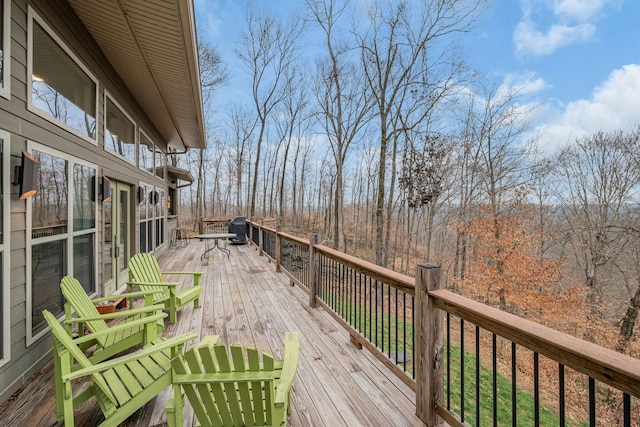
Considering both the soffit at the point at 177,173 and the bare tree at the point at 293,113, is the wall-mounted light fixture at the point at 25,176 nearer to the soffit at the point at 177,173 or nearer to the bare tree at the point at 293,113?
the soffit at the point at 177,173

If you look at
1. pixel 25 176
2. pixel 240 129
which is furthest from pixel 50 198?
pixel 240 129

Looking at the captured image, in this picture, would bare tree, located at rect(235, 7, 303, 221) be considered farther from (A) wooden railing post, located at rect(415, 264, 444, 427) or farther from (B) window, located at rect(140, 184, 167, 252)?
(A) wooden railing post, located at rect(415, 264, 444, 427)

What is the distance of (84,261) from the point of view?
11.4ft

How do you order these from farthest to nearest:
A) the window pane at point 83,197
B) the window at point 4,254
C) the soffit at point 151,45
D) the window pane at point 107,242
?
1. the window pane at point 107,242
2. the window pane at point 83,197
3. the soffit at point 151,45
4. the window at point 4,254

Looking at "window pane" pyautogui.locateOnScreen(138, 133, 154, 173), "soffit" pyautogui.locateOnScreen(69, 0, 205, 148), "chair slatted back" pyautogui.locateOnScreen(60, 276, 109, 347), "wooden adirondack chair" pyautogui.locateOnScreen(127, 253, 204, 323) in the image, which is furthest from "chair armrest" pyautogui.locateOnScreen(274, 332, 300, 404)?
"window pane" pyautogui.locateOnScreen(138, 133, 154, 173)

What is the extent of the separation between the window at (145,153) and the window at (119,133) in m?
0.55

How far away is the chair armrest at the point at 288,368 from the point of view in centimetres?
144

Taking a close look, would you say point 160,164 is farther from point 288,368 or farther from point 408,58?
point 288,368

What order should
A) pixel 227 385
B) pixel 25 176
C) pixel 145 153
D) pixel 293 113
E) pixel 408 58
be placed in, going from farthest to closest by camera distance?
pixel 293 113 → pixel 408 58 → pixel 145 153 → pixel 25 176 → pixel 227 385

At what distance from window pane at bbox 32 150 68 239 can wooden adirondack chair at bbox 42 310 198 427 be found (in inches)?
52.4

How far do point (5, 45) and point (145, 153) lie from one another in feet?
16.1

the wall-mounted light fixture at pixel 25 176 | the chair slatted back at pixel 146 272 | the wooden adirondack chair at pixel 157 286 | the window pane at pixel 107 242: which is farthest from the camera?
the window pane at pixel 107 242

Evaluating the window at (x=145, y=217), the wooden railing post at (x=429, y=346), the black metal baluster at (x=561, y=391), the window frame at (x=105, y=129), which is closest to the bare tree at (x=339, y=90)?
the window at (x=145, y=217)

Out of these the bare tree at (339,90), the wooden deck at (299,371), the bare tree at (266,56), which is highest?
the bare tree at (266,56)
